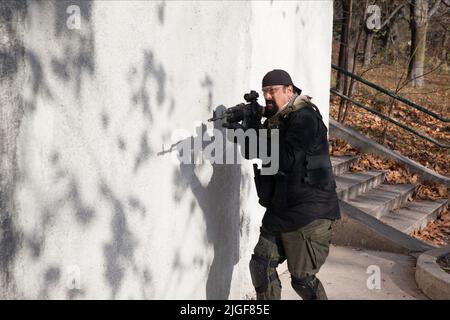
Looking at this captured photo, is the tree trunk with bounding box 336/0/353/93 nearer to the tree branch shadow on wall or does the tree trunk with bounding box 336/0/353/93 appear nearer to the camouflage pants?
the tree branch shadow on wall

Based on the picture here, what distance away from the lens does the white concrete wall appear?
2715mm

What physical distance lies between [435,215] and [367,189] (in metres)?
0.99

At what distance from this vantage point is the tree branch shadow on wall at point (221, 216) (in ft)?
14.2

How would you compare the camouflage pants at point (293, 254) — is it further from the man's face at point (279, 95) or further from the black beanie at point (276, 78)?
the black beanie at point (276, 78)

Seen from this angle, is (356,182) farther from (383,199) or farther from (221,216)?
(221,216)

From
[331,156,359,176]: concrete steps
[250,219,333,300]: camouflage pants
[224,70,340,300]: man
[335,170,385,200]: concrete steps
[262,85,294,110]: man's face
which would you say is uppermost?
[262,85,294,110]: man's face

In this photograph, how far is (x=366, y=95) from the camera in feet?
47.4

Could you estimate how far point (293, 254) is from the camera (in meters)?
4.00

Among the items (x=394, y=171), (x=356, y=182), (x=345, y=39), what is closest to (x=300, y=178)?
(x=356, y=182)

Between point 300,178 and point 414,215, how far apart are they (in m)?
4.72

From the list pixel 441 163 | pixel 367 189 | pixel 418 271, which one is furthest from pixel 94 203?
pixel 441 163

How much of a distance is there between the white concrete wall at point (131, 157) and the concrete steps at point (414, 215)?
10.2 ft

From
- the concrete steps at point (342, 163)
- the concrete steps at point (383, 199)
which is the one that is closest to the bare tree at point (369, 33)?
the concrete steps at point (342, 163)

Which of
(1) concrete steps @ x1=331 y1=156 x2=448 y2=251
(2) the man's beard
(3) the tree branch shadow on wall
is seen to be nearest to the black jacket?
(2) the man's beard
